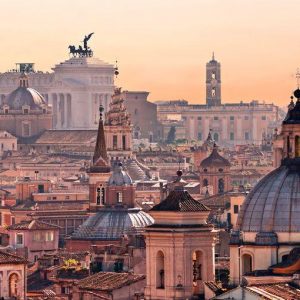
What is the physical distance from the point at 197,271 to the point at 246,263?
2735mm

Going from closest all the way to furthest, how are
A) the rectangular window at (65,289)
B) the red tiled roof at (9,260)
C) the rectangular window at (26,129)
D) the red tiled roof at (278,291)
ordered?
the red tiled roof at (278,291) → the red tiled roof at (9,260) → the rectangular window at (65,289) → the rectangular window at (26,129)

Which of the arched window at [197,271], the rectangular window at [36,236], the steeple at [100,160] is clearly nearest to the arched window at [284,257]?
the arched window at [197,271]

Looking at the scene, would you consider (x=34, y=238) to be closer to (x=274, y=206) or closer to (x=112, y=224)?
(x=112, y=224)

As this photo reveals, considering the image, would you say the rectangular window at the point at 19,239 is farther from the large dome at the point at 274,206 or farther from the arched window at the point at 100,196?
the large dome at the point at 274,206

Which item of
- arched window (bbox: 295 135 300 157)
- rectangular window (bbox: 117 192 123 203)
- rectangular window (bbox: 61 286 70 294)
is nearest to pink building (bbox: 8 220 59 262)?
rectangular window (bbox: 117 192 123 203)

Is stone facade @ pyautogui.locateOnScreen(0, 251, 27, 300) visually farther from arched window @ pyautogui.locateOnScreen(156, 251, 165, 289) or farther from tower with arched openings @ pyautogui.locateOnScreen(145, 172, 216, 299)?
arched window @ pyautogui.locateOnScreen(156, 251, 165, 289)

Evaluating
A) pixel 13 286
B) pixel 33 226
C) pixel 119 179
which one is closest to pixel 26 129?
pixel 33 226

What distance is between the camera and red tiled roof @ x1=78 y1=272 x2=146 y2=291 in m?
69.8

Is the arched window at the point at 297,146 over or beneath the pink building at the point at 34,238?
over

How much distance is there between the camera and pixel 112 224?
10388 centimetres

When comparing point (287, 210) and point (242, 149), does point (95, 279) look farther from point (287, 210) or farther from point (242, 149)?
point (242, 149)

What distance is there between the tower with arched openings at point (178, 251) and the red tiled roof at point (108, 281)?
901 centimetres

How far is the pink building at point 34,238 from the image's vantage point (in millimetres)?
103688

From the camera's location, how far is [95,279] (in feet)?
238
